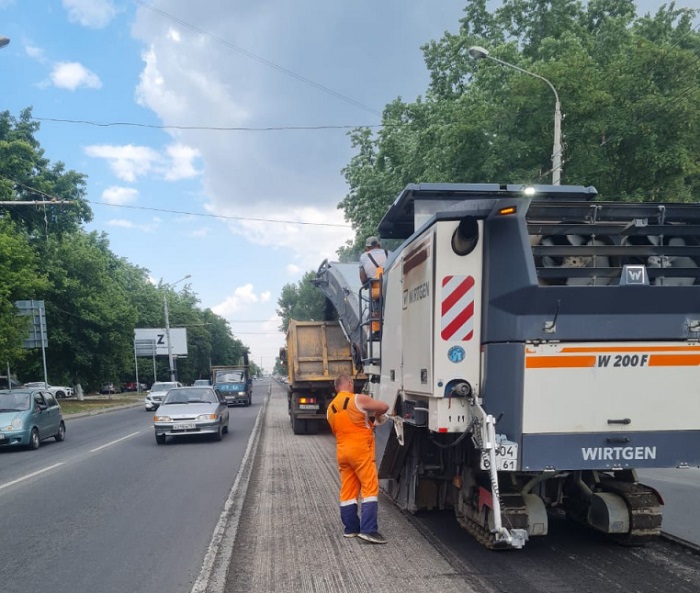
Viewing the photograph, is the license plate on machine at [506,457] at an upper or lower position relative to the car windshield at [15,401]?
A: upper

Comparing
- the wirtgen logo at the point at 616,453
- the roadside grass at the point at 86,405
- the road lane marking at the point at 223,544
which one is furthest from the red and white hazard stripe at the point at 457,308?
the roadside grass at the point at 86,405

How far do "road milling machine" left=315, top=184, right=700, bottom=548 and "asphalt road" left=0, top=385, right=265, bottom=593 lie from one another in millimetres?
2766

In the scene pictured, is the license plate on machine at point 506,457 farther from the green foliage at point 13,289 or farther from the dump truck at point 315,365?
the green foliage at point 13,289

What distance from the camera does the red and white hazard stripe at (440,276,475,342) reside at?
5.13 metres

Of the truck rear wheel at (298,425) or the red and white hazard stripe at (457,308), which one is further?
the truck rear wheel at (298,425)

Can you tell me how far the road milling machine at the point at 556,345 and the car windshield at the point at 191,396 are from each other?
39.3 feet

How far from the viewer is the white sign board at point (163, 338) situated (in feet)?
184

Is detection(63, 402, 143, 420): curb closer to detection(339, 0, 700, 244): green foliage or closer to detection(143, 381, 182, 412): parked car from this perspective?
detection(143, 381, 182, 412): parked car

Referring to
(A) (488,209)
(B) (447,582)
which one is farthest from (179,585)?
(A) (488,209)

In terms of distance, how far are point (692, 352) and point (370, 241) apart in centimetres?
449

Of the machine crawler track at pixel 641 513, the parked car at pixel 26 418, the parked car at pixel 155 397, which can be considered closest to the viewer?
the machine crawler track at pixel 641 513

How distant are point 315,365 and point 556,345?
11.7m

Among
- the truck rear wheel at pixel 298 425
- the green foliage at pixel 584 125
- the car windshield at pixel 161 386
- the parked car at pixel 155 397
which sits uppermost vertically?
the green foliage at pixel 584 125

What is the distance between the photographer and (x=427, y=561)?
18.0 feet
